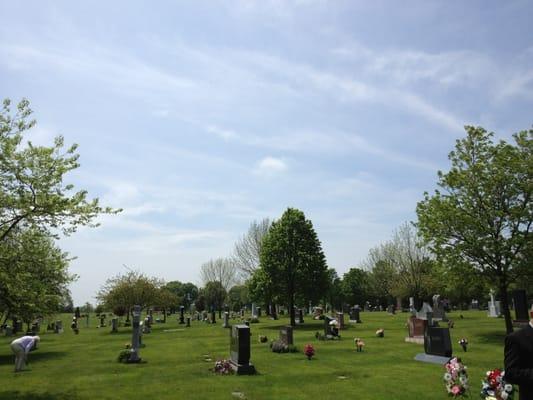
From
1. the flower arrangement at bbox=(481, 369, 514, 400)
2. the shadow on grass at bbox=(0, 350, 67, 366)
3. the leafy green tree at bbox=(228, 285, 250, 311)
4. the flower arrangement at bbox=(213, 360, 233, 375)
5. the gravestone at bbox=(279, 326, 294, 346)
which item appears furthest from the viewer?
the leafy green tree at bbox=(228, 285, 250, 311)

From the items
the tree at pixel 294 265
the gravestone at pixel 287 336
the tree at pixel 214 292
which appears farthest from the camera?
the tree at pixel 214 292

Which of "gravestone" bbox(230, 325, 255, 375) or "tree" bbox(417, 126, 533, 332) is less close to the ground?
"tree" bbox(417, 126, 533, 332)

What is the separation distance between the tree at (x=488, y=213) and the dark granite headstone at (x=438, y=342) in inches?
345

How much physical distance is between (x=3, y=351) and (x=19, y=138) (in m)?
17.7

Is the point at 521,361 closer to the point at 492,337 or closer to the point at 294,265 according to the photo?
the point at 492,337

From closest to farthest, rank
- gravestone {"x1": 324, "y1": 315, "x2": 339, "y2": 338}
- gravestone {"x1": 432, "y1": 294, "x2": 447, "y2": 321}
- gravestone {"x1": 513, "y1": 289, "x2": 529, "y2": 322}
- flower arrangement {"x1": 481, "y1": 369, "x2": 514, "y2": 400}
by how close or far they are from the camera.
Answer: flower arrangement {"x1": 481, "y1": 369, "x2": 514, "y2": 400}
gravestone {"x1": 324, "y1": 315, "x2": 339, "y2": 338}
gravestone {"x1": 513, "y1": 289, "x2": 529, "y2": 322}
gravestone {"x1": 432, "y1": 294, "x2": 447, "y2": 321}

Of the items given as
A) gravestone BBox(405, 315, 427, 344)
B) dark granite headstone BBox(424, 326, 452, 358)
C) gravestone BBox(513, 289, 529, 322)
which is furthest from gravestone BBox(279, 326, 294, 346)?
gravestone BBox(513, 289, 529, 322)

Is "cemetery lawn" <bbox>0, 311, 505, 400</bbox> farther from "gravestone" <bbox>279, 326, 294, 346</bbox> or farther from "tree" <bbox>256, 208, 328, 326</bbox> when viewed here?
"tree" <bbox>256, 208, 328, 326</bbox>

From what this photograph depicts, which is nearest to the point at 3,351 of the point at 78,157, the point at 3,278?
the point at 3,278

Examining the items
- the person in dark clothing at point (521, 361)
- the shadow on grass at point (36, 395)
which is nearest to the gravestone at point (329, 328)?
the shadow on grass at point (36, 395)

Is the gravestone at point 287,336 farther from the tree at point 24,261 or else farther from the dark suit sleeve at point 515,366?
the dark suit sleeve at point 515,366

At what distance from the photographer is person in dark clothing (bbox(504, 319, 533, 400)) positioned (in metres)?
4.88

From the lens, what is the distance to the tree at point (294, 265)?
37938mm

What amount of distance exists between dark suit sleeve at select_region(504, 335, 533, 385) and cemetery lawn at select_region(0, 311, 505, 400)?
7556 millimetres
